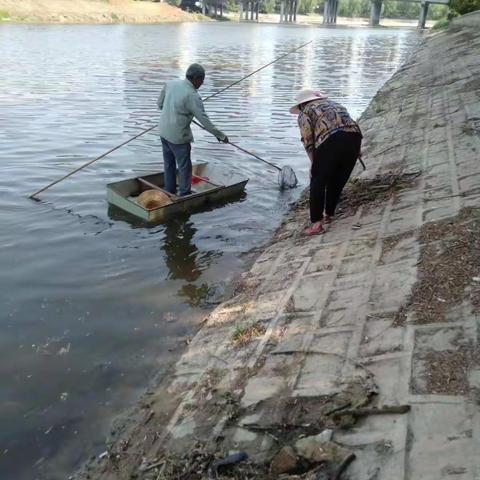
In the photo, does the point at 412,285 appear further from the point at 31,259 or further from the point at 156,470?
the point at 31,259

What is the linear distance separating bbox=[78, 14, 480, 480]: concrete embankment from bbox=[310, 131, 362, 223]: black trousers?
1.45ft

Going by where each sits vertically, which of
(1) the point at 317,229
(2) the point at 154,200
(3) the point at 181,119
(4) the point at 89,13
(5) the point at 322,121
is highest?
(5) the point at 322,121

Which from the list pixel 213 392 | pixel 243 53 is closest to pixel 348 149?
pixel 213 392

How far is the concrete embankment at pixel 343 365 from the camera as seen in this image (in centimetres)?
338

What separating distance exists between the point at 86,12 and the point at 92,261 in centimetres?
7897

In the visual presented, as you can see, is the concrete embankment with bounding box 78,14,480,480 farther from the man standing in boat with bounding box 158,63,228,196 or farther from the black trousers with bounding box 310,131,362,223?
the man standing in boat with bounding box 158,63,228,196

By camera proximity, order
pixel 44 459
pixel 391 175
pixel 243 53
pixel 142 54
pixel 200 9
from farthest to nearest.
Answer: pixel 200 9
pixel 243 53
pixel 142 54
pixel 391 175
pixel 44 459

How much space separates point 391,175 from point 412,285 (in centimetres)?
451

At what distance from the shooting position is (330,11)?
454 ft

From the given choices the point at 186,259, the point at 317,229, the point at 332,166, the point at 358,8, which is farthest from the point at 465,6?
the point at 358,8

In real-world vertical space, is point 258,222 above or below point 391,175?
below

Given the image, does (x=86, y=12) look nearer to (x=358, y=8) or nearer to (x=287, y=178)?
(x=287, y=178)

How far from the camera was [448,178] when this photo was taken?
795cm

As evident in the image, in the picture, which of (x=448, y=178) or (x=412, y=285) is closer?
(x=412, y=285)
